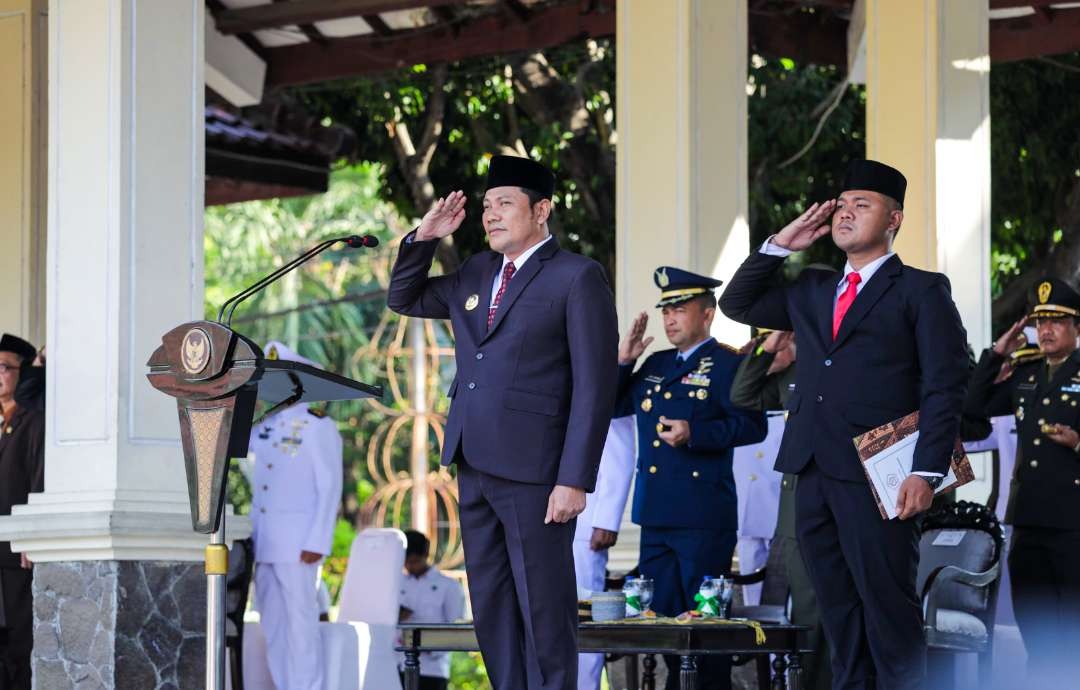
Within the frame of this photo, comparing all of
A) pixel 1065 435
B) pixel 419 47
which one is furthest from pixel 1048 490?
pixel 419 47

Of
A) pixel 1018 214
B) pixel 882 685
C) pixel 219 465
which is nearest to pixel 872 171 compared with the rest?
pixel 882 685

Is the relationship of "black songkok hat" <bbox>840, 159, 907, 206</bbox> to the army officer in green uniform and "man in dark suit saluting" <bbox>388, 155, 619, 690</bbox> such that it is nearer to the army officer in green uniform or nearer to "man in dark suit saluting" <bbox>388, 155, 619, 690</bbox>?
"man in dark suit saluting" <bbox>388, 155, 619, 690</bbox>

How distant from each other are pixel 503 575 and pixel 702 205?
139 inches

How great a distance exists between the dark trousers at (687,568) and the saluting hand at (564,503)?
208 cm

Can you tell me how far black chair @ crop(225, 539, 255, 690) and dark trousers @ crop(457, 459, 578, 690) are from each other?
390 cm

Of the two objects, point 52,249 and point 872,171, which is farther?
point 52,249

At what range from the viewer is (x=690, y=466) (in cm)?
709

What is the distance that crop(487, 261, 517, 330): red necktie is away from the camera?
5285 millimetres

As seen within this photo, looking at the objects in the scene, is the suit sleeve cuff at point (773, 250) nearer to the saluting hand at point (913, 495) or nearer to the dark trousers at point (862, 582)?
the dark trousers at point (862, 582)

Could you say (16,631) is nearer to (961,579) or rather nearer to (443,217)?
(443,217)

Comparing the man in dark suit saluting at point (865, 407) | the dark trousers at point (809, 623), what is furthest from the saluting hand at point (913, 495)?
the dark trousers at point (809, 623)

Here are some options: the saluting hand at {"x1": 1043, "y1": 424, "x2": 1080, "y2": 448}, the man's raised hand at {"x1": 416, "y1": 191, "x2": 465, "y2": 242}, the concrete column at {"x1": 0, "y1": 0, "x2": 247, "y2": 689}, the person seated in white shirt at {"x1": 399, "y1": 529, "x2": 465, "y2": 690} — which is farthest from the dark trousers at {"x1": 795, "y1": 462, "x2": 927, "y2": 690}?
the person seated in white shirt at {"x1": 399, "y1": 529, "x2": 465, "y2": 690}

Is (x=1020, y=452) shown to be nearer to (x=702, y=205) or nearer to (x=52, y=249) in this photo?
(x=702, y=205)

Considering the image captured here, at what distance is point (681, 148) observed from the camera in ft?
27.2
